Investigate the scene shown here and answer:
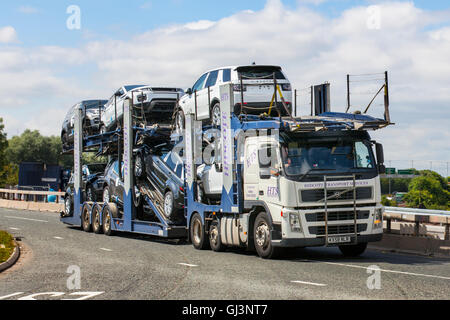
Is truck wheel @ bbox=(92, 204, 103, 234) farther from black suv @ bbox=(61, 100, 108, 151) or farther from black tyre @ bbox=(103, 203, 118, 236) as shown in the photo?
black suv @ bbox=(61, 100, 108, 151)

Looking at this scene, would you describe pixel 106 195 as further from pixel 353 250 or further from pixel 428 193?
pixel 428 193

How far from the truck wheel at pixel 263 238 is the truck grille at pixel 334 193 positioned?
3.22ft

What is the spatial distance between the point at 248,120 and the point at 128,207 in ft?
22.1

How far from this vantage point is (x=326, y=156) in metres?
13.7

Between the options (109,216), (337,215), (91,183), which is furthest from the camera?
(91,183)

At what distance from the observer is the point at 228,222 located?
15.3 m

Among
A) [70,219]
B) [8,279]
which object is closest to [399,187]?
[70,219]

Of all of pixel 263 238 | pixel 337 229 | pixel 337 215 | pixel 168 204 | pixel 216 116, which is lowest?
pixel 263 238

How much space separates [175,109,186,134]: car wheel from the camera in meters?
18.5

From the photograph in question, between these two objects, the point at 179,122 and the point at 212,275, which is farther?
the point at 179,122

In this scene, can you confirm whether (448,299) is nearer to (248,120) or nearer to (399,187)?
(248,120)

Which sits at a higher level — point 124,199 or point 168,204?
point 124,199

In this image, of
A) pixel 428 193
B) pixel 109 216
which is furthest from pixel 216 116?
pixel 428 193

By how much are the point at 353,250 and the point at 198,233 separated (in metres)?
3.92
